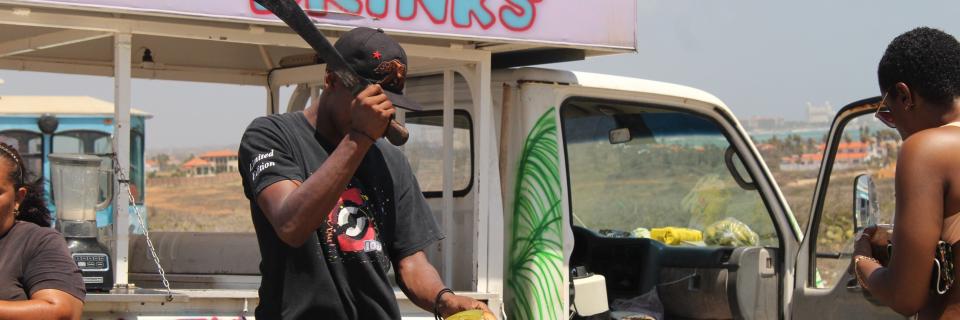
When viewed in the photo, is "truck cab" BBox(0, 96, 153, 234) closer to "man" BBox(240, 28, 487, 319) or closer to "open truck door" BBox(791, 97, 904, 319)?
"open truck door" BBox(791, 97, 904, 319)

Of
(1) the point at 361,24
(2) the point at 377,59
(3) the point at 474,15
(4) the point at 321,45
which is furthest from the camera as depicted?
(3) the point at 474,15

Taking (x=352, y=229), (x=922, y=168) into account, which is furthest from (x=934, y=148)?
(x=352, y=229)

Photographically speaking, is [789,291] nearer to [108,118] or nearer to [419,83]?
[419,83]

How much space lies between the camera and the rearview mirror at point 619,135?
6.13 meters

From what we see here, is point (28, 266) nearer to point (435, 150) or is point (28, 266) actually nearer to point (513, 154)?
point (513, 154)

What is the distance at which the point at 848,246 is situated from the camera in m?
4.89

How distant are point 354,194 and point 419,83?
8.96ft

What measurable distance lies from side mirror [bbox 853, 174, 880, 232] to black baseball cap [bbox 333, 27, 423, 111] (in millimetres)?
2235

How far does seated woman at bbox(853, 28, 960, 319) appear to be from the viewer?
9.31 ft

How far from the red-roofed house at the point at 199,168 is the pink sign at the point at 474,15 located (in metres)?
47.3

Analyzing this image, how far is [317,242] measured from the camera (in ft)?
9.29

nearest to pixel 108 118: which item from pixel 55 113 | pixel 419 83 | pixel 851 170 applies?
pixel 55 113

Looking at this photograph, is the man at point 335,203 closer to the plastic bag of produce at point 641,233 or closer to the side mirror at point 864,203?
the side mirror at point 864,203

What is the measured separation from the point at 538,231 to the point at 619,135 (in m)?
1.37
